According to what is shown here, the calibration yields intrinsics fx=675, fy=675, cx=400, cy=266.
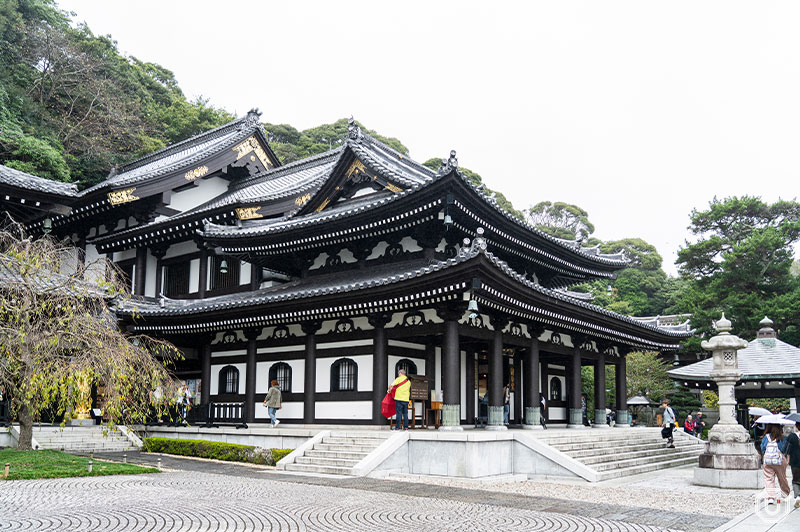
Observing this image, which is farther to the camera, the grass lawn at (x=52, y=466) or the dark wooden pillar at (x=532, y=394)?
the dark wooden pillar at (x=532, y=394)

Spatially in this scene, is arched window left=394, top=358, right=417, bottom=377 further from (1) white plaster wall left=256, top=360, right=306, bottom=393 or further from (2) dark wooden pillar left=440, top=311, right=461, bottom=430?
(1) white plaster wall left=256, top=360, right=306, bottom=393

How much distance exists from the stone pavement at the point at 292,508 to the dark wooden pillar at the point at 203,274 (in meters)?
12.2

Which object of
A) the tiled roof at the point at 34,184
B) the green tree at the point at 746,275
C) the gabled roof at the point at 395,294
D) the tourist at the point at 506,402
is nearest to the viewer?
the gabled roof at the point at 395,294

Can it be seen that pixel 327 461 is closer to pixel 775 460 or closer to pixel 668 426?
pixel 775 460

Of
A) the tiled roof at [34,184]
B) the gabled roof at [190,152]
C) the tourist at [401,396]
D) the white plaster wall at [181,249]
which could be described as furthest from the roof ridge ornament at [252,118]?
the tourist at [401,396]

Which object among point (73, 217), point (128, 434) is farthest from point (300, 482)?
point (73, 217)

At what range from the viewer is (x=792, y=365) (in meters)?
20.8

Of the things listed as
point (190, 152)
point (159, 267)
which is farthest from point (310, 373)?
point (190, 152)

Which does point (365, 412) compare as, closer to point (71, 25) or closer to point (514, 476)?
point (514, 476)

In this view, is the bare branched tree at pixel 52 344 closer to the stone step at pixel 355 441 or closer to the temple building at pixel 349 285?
the temple building at pixel 349 285

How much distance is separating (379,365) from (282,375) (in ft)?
14.2

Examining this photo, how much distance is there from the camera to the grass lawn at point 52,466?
1434 cm

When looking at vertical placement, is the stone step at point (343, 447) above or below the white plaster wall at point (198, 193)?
below

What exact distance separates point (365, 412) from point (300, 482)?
4789 millimetres
